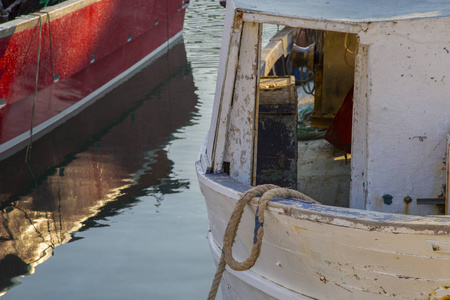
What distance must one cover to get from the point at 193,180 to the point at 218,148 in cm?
327

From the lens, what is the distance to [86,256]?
17.3 ft

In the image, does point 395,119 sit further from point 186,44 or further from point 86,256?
point 186,44

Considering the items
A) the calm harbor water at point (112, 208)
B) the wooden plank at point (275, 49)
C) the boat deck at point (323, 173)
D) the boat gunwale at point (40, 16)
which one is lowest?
the calm harbor water at point (112, 208)

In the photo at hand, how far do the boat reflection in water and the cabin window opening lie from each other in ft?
5.39

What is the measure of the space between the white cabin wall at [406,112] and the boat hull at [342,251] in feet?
1.42

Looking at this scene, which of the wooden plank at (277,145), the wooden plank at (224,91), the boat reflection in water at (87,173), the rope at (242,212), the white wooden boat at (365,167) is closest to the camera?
the white wooden boat at (365,167)

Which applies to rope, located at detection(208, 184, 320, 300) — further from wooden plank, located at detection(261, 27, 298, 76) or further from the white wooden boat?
wooden plank, located at detection(261, 27, 298, 76)

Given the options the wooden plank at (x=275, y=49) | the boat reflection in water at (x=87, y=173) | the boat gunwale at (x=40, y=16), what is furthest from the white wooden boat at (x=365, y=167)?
the boat gunwale at (x=40, y=16)

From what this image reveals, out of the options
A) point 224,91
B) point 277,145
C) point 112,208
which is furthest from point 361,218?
point 112,208

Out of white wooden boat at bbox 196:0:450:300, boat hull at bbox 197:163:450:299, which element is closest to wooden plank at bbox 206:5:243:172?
white wooden boat at bbox 196:0:450:300

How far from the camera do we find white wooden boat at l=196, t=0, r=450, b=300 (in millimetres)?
2865

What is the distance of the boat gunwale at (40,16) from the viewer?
768cm

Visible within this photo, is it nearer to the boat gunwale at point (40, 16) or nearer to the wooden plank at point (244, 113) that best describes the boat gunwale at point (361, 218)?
the wooden plank at point (244, 113)

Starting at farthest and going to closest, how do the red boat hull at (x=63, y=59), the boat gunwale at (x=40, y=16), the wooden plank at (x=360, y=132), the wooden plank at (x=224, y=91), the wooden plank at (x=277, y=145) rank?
the red boat hull at (x=63, y=59)
the boat gunwale at (x=40, y=16)
the wooden plank at (x=277, y=145)
the wooden plank at (x=224, y=91)
the wooden plank at (x=360, y=132)
